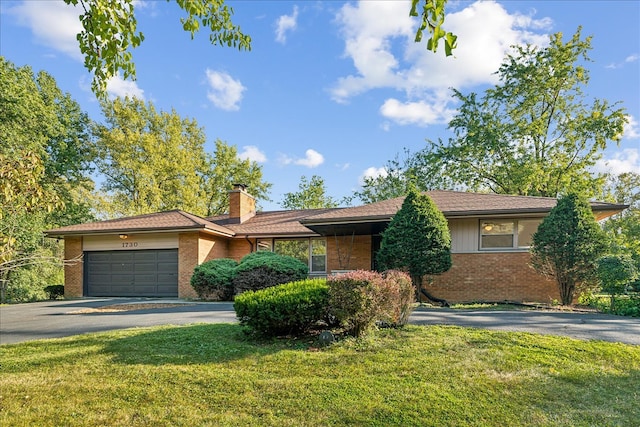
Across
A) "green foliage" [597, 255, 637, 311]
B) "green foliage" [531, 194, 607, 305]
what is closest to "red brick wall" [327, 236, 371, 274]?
"green foliage" [531, 194, 607, 305]

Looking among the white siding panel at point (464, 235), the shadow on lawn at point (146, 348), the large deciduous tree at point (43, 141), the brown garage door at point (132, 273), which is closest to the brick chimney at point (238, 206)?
the brown garage door at point (132, 273)

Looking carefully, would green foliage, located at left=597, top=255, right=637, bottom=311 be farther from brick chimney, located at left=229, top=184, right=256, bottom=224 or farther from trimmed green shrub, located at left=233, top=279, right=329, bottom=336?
brick chimney, located at left=229, top=184, right=256, bottom=224

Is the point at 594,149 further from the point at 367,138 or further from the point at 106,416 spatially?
the point at 106,416

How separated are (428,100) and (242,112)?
10.1 meters

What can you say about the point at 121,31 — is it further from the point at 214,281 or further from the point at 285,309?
the point at 214,281

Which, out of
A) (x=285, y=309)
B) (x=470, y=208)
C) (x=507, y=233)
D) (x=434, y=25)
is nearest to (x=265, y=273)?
(x=470, y=208)

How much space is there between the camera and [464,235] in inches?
549

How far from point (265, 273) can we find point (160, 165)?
2019 cm

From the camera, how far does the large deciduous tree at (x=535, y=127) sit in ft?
77.6

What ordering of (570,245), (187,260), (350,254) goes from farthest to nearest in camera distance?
1. (187,260)
2. (350,254)
3. (570,245)

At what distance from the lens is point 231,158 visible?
34375mm

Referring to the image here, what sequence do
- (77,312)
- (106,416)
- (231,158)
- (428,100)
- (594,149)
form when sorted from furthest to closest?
1. (231,158)
2. (594,149)
3. (428,100)
4. (77,312)
5. (106,416)

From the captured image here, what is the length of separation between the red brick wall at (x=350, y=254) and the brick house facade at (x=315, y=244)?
0.14ft

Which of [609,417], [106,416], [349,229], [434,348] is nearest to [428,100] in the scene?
[349,229]
